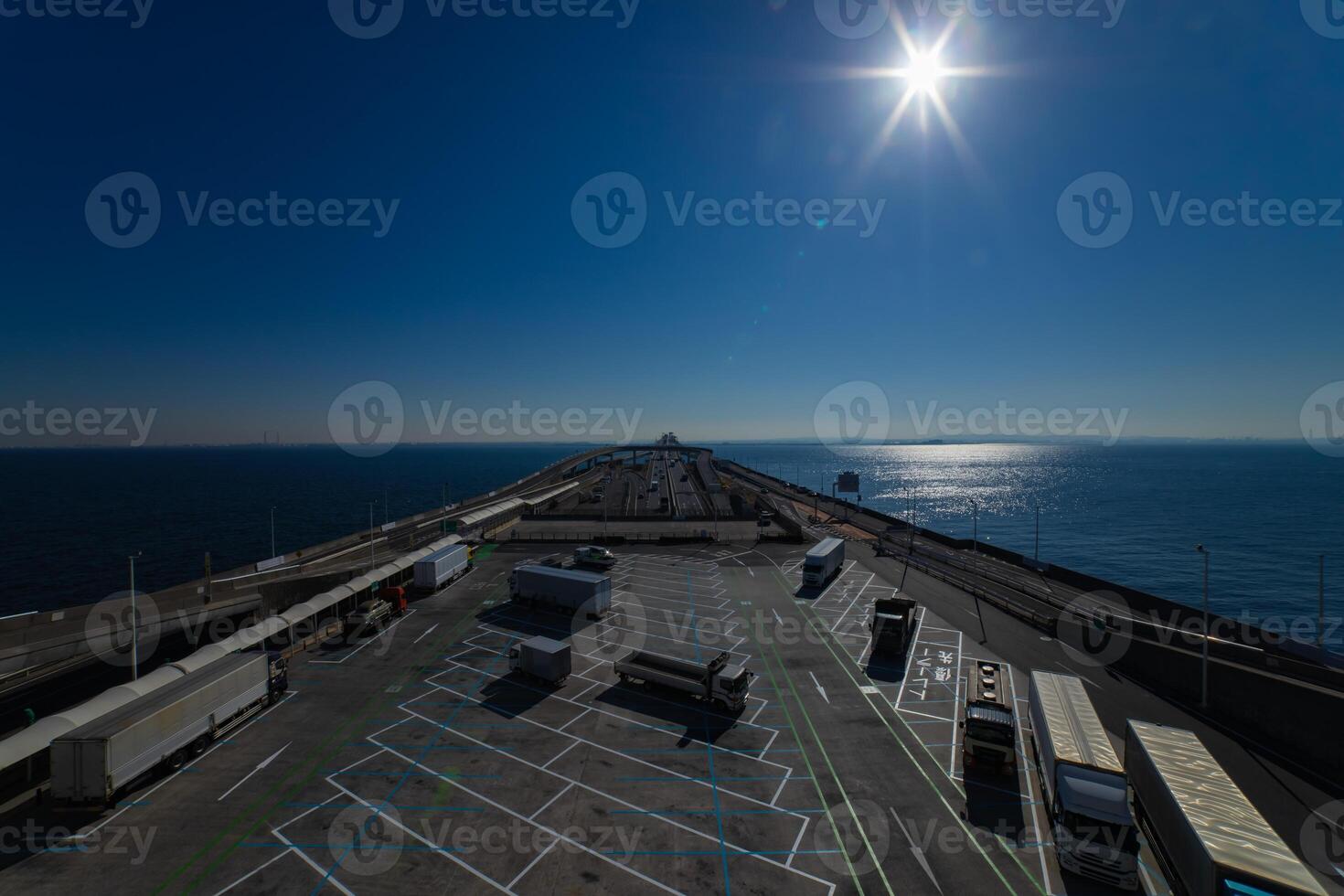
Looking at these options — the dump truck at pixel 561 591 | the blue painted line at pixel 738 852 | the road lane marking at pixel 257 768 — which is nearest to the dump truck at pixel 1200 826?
the blue painted line at pixel 738 852

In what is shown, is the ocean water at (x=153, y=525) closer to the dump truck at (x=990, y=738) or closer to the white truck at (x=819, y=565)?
the white truck at (x=819, y=565)

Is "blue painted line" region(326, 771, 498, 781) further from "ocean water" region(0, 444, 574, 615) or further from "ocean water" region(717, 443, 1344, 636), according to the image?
"ocean water" region(717, 443, 1344, 636)

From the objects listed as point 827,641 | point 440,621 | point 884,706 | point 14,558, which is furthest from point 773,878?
point 14,558

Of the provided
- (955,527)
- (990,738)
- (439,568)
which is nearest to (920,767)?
(990,738)

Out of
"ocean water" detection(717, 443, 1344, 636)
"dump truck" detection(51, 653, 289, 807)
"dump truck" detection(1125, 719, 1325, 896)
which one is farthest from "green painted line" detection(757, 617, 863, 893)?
"ocean water" detection(717, 443, 1344, 636)

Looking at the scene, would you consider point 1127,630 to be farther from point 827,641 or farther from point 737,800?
point 737,800

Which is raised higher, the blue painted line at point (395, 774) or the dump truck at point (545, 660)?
the dump truck at point (545, 660)

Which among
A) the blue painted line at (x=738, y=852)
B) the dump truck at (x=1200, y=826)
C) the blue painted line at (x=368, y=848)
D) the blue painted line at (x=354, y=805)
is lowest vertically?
the blue painted line at (x=738, y=852)

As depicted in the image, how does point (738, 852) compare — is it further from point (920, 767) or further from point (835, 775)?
point (920, 767)
